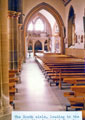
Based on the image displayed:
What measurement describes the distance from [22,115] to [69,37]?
934 inches

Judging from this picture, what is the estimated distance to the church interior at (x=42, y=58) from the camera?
5275 millimetres

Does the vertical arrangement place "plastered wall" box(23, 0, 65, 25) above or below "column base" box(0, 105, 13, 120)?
above

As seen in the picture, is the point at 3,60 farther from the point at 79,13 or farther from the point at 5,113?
the point at 79,13

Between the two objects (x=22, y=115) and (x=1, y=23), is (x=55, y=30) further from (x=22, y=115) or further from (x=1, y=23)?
(x=22, y=115)

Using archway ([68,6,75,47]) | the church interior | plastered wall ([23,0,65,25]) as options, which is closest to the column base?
the church interior

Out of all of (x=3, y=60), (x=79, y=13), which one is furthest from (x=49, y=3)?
(x=3, y=60)

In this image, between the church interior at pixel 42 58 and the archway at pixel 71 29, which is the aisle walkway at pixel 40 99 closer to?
the church interior at pixel 42 58

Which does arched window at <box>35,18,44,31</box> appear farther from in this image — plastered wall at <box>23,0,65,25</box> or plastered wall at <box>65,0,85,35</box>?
plastered wall at <box>65,0,85,35</box>

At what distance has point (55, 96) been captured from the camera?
7.76 metres

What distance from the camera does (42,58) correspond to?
59.5 ft

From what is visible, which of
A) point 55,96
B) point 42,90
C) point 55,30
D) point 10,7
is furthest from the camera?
point 55,30

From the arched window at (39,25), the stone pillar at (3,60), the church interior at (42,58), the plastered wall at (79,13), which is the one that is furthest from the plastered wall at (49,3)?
the stone pillar at (3,60)

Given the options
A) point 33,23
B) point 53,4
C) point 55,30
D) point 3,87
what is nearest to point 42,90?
point 3,87

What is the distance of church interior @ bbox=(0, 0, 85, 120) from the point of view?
5.28m
